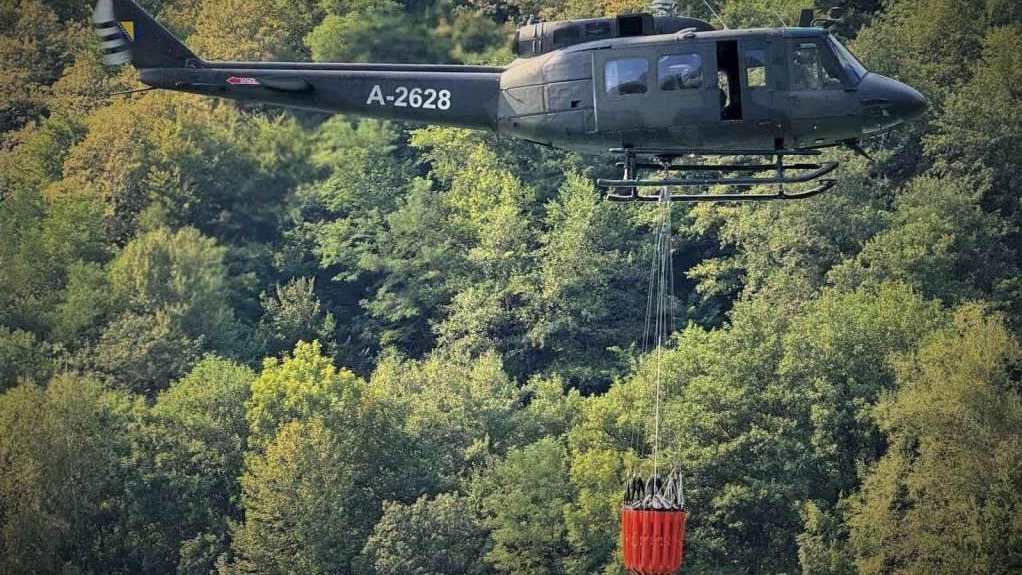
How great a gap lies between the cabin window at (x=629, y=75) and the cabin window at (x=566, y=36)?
2.97ft

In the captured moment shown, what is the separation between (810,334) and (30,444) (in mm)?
16187

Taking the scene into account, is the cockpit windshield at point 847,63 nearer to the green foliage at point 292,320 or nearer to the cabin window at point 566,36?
the cabin window at point 566,36

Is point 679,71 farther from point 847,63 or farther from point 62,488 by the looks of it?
point 62,488

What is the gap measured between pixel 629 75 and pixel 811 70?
226 centimetres

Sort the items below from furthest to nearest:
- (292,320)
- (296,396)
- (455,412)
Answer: (292,320)
(455,412)
(296,396)

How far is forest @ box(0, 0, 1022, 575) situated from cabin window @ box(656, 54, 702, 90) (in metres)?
20.1

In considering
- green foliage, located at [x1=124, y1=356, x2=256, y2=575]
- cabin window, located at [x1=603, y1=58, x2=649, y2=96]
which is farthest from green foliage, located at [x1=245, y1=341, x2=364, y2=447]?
cabin window, located at [x1=603, y1=58, x2=649, y2=96]

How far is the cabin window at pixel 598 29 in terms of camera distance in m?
33.2

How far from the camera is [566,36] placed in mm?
33469

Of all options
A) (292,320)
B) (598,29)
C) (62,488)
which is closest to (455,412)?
(292,320)

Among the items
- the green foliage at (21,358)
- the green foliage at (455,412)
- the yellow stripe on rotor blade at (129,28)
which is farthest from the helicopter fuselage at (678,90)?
the green foliage at (21,358)

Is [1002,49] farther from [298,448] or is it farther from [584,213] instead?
[298,448]

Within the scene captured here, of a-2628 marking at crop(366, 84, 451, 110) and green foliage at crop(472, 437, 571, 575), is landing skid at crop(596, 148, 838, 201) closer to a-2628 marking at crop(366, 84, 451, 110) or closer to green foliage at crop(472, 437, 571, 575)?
a-2628 marking at crop(366, 84, 451, 110)

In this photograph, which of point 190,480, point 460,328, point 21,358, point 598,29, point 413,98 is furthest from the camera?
point 460,328
